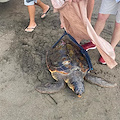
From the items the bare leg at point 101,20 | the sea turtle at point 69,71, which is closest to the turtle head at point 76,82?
the sea turtle at point 69,71

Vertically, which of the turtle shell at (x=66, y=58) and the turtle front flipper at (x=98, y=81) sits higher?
the turtle shell at (x=66, y=58)

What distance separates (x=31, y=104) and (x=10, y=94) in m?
0.27

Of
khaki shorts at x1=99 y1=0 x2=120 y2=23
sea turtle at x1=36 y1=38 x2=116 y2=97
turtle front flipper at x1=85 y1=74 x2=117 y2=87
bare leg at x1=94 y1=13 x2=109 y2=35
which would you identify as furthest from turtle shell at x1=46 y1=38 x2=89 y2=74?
khaki shorts at x1=99 y1=0 x2=120 y2=23

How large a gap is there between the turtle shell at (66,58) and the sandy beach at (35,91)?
0.60ft

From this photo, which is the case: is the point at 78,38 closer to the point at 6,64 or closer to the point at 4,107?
the point at 6,64

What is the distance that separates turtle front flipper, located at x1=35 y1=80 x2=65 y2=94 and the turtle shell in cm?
14

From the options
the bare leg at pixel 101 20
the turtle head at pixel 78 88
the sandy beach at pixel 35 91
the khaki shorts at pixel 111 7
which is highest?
the khaki shorts at pixel 111 7

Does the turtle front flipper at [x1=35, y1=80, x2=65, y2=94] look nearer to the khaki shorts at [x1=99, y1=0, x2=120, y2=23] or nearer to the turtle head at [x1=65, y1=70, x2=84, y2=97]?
the turtle head at [x1=65, y1=70, x2=84, y2=97]

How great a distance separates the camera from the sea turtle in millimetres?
1450

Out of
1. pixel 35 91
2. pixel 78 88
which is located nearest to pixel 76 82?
pixel 78 88

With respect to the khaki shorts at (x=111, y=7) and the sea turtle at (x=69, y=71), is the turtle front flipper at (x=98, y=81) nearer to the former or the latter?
the sea turtle at (x=69, y=71)

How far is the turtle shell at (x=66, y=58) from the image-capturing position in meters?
1.50

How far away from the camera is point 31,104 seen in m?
1.38

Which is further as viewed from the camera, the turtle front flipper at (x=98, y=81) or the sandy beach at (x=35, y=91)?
the turtle front flipper at (x=98, y=81)
